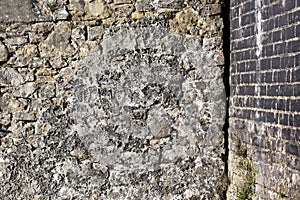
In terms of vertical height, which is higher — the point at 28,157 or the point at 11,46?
the point at 11,46

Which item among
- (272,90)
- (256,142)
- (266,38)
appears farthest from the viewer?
(256,142)

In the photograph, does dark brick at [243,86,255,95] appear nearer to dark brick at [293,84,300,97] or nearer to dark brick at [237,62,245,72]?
dark brick at [237,62,245,72]

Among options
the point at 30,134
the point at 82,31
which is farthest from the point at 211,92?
the point at 30,134

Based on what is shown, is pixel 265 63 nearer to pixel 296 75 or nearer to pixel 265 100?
pixel 265 100

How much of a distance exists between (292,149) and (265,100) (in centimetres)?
59

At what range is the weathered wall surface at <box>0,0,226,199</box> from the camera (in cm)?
569

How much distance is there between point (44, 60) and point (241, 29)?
1.70m

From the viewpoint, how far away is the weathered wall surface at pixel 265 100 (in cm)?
451

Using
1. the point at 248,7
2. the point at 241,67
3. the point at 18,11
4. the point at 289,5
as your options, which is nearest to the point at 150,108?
the point at 241,67

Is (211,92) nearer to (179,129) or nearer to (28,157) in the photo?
(179,129)

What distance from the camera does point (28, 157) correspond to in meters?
5.70

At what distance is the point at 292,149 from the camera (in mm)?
4523

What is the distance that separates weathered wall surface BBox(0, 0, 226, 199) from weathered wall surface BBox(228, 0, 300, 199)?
0.28 metres

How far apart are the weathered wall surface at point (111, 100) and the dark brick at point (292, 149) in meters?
1.29
